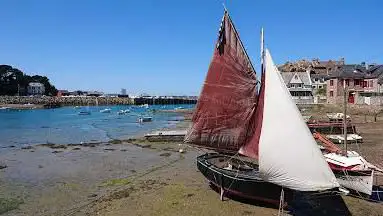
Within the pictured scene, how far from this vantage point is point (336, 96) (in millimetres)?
90750

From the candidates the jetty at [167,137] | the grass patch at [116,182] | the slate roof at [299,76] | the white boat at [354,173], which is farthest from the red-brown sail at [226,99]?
the slate roof at [299,76]

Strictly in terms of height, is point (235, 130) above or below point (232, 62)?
below

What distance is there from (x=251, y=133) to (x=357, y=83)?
76498 millimetres

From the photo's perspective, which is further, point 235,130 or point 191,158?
point 191,158

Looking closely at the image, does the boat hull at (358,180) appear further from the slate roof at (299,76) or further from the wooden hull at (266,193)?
the slate roof at (299,76)

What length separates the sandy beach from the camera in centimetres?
1866

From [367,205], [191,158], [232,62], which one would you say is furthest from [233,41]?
[191,158]

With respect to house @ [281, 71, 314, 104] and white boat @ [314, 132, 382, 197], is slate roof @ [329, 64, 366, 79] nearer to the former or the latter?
house @ [281, 71, 314, 104]

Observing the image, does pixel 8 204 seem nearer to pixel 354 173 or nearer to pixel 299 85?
pixel 354 173

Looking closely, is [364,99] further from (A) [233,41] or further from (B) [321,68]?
(B) [321,68]

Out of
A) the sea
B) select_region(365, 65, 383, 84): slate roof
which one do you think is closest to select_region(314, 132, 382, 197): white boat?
the sea

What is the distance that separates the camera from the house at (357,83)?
8025cm

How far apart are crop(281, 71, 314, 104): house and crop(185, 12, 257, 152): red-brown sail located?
96332 mm

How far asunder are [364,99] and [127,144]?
51.0 metres
